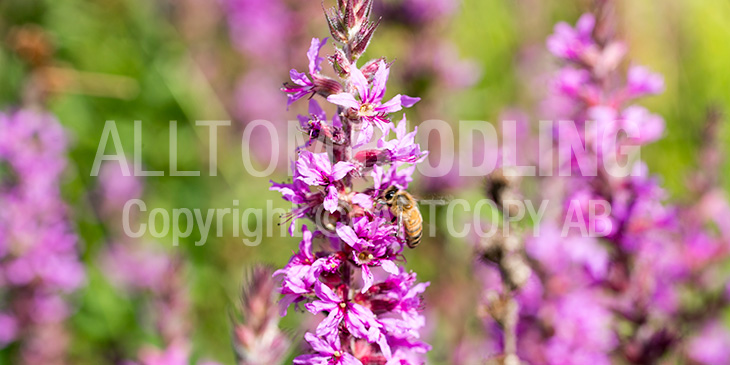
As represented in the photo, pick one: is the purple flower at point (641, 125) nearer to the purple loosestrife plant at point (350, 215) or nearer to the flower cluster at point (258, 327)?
the purple loosestrife plant at point (350, 215)

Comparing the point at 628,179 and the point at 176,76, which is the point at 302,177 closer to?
the point at 628,179

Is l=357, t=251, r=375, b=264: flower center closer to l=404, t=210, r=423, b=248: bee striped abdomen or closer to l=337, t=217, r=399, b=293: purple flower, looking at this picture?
l=337, t=217, r=399, b=293: purple flower

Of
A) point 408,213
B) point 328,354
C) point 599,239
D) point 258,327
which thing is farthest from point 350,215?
point 599,239

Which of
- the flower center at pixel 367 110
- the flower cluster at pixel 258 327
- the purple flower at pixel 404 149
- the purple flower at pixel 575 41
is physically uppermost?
the purple flower at pixel 575 41

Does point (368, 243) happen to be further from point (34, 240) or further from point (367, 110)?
point (34, 240)

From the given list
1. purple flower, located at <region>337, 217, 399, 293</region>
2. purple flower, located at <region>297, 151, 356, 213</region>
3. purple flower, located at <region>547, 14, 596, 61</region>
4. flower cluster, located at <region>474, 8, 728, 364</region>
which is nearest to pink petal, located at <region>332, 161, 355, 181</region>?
purple flower, located at <region>297, 151, 356, 213</region>

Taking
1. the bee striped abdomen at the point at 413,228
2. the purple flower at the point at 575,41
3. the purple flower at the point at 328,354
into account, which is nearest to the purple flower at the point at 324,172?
the purple flower at the point at 328,354

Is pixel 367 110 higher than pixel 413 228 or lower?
higher
